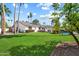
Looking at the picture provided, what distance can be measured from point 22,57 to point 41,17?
0.39 meters

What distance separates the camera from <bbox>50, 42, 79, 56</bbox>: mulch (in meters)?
1.66

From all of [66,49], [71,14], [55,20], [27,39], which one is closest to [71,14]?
[71,14]

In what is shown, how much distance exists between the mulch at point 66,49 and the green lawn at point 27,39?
0.05 m

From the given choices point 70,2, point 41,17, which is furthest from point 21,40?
point 70,2

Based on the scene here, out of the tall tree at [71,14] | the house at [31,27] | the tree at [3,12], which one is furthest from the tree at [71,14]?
the tree at [3,12]

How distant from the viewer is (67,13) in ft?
5.55

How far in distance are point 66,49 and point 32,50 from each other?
0.31 metres

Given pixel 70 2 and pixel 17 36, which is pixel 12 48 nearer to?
pixel 17 36

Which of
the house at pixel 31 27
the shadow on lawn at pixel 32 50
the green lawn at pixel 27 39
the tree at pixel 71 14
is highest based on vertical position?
the tree at pixel 71 14

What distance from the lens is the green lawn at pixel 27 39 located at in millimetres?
1664

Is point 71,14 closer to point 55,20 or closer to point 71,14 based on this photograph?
point 71,14

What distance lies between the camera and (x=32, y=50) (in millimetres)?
1662

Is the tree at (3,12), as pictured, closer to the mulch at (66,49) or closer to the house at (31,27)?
the house at (31,27)

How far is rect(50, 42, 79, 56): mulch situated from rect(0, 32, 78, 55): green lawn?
46 millimetres
